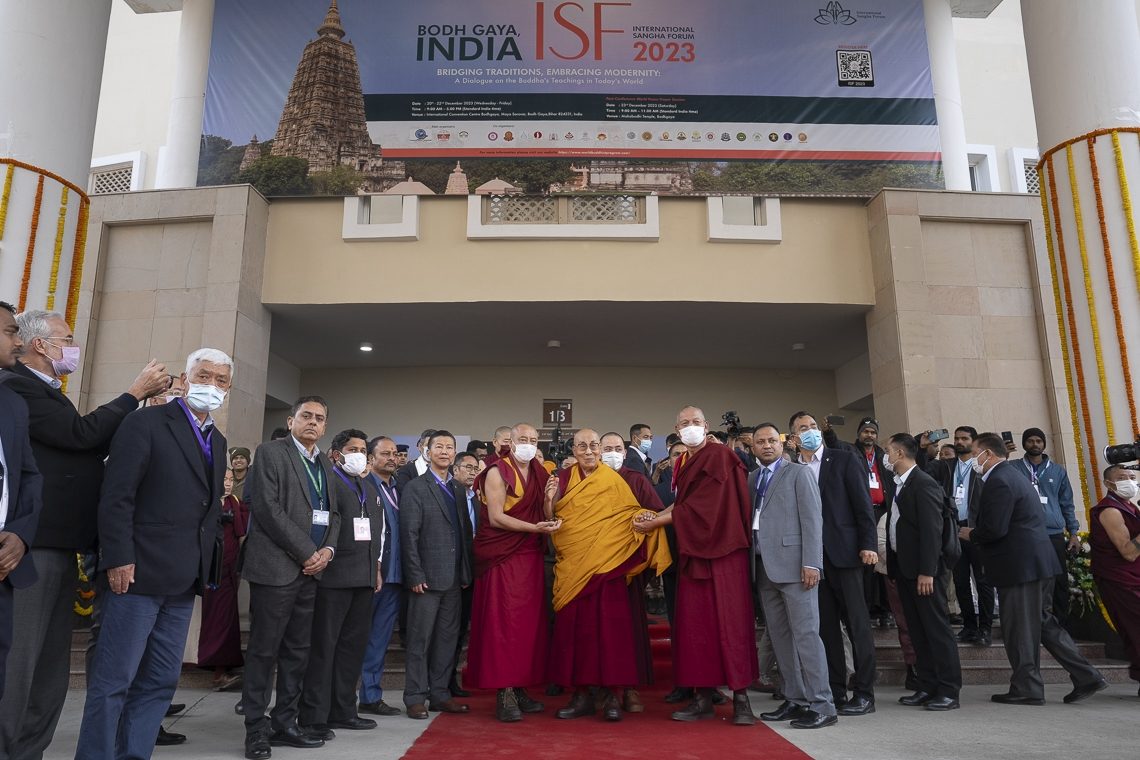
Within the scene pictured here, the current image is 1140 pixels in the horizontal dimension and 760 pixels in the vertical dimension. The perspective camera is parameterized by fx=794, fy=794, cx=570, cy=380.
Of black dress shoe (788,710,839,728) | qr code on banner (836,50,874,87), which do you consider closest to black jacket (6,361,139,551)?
black dress shoe (788,710,839,728)

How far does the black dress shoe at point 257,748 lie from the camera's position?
346 cm

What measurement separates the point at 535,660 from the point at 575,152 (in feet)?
20.5

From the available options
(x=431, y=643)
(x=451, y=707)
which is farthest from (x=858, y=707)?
(x=431, y=643)

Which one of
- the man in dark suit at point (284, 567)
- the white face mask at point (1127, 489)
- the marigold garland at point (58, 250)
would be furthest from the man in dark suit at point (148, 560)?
the white face mask at point (1127, 489)

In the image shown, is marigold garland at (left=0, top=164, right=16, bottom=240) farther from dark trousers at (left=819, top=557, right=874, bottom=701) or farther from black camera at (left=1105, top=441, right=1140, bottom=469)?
black camera at (left=1105, top=441, right=1140, bottom=469)

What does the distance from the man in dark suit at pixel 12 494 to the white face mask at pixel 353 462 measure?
5.88ft

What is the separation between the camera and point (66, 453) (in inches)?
118

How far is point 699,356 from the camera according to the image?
11.6 m

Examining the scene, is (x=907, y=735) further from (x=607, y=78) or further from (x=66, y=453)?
(x=607, y=78)

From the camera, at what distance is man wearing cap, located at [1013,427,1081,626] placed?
6160 millimetres

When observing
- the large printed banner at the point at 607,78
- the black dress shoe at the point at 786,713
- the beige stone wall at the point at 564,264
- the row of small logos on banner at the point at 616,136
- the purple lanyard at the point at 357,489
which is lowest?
the black dress shoe at the point at 786,713

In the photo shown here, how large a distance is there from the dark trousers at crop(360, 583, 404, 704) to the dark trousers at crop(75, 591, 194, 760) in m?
1.58

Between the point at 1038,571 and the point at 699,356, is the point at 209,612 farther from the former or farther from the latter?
the point at 699,356

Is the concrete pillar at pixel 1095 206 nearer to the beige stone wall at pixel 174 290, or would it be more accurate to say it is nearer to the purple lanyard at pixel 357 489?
the purple lanyard at pixel 357 489
